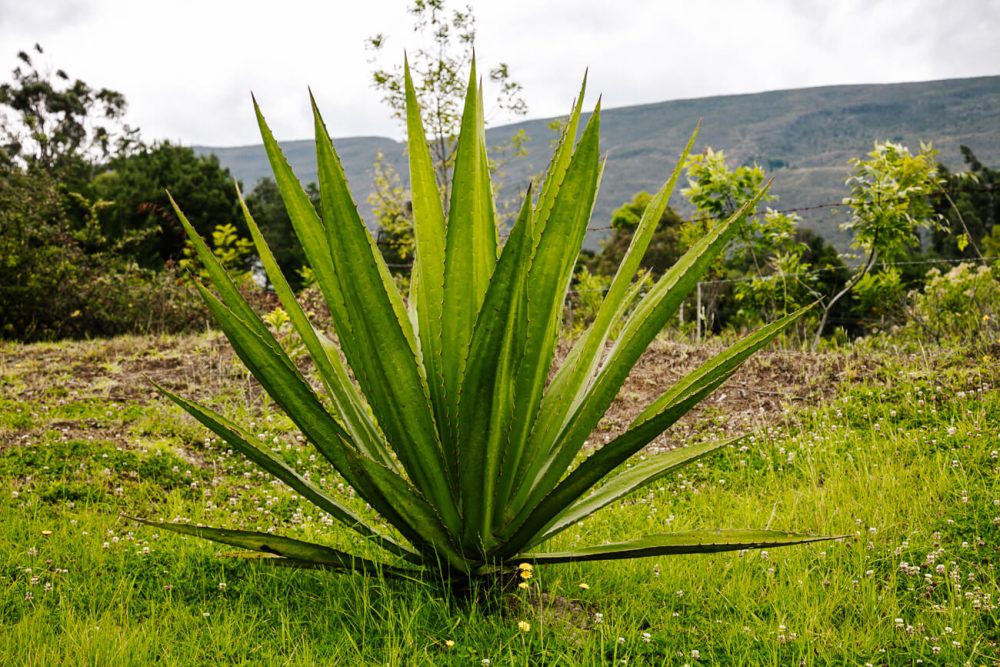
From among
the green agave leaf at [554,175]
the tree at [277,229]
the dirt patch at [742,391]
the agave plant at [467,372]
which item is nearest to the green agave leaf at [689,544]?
the agave plant at [467,372]

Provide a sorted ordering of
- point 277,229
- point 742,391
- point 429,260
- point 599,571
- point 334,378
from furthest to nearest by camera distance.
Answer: point 277,229 < point 742,391 < point 599,571 < point 334,378 < point 429,260

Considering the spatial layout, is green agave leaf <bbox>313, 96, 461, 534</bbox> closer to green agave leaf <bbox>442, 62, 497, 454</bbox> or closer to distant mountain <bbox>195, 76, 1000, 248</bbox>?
green agave leaf <bbox>442, 62, 497, 454</bbox>

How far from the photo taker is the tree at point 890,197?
20.2 ft

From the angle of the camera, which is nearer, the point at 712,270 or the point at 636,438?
the point at 636,438

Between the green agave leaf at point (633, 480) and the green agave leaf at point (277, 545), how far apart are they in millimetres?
500

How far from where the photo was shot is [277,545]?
195cm

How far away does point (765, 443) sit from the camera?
158 inches

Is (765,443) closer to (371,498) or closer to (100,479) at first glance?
(371,498)

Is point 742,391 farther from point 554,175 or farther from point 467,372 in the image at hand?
point 467,372

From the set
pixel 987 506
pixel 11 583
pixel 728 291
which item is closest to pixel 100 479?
pixel 11 583

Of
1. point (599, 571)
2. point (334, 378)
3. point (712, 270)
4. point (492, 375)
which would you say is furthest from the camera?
point (712, 270)

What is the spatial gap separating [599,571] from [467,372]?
3.79 feet

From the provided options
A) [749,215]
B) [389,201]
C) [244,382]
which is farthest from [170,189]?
[749,215]

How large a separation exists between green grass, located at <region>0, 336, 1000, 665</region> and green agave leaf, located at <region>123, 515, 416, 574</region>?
94 millimetres
